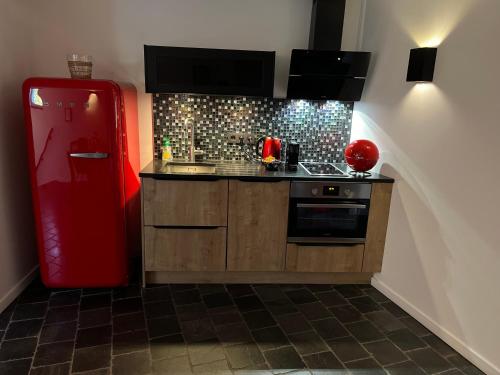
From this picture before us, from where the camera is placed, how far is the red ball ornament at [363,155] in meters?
2.66

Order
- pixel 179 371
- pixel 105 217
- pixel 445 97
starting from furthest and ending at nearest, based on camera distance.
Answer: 1. pixel 105 217
2. pixel 445 97
3. pixel 179 371

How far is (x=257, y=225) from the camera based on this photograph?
2664 millimetres

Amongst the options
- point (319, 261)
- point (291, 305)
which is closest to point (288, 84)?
point (319, 261)

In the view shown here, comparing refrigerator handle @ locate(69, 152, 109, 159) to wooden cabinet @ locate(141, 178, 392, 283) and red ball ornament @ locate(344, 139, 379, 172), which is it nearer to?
wooden cabinet @ locate(141, 178, 392, 283)

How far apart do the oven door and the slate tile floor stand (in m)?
0.42

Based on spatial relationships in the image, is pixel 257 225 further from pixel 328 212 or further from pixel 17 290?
pixel 17 290

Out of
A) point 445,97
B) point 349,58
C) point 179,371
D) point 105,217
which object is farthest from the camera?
point 349,58

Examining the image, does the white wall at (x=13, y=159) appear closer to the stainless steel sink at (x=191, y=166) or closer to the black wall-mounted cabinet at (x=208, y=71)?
the black wall-mounted cabinet at (x=208, y=71)

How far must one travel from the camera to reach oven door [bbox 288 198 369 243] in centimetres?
265

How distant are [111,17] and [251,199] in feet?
5.78

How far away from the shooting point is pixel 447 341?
222 centimetres

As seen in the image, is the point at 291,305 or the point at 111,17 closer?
the point at 291,305

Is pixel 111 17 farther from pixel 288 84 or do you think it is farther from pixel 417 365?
pixel 417 365

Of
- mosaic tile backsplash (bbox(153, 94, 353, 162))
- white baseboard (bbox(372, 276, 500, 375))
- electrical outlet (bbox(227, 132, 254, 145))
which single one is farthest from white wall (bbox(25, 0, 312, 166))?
white baseboard (bbox(372, 276, 500, 375))
